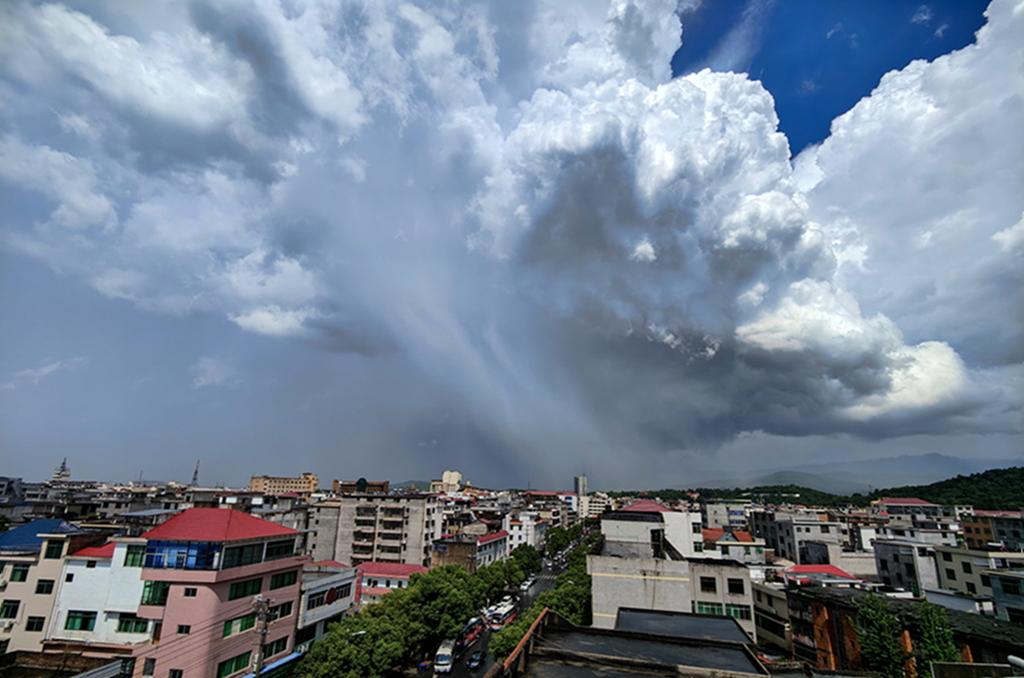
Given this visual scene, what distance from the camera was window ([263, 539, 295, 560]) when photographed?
38375 mm

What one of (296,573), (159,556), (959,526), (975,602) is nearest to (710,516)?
(959,526)

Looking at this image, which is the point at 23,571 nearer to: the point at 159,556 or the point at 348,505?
the point at 159,556

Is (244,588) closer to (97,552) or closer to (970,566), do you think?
(97,552)

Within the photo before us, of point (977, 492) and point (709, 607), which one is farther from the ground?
point (977, 492)

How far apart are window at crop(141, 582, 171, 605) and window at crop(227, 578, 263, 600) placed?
390 centimetres

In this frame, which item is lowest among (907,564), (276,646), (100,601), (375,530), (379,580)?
(379,580)

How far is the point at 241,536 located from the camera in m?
35.3

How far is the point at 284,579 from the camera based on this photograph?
39938mm

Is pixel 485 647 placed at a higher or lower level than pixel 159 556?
lower

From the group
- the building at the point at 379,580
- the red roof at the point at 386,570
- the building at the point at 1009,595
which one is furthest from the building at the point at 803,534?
the building at the point at 379,580

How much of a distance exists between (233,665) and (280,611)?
216 inches

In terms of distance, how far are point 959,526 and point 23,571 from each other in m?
137

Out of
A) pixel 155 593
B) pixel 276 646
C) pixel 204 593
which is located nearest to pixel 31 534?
pixel 155 593

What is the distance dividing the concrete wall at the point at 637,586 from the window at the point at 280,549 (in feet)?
83.6
